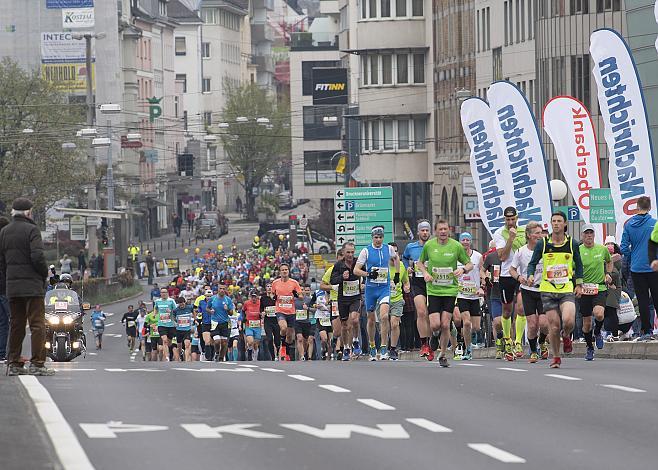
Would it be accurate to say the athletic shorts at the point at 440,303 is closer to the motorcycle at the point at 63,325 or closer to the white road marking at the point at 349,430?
the white road marking at the point at 349,430

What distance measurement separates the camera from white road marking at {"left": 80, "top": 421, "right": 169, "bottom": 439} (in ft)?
46.4

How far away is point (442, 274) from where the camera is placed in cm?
2328

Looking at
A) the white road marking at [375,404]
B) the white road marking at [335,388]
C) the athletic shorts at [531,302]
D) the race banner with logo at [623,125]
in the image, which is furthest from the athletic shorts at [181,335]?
the white road marking at [375,404]

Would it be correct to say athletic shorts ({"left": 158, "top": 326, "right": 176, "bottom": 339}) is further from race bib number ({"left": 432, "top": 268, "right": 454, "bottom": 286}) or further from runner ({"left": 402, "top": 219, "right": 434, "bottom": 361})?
race bib number ({"left": 432, "top": 268, "right": 454, "bottom": 286})

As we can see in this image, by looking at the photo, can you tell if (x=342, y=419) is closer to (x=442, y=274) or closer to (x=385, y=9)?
(x=442, y=274)

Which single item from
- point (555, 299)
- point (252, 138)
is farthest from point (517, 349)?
point (252, 138)

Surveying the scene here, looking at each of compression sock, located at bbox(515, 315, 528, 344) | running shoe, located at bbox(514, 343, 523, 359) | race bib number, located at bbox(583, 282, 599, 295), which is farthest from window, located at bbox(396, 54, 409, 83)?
running shoe, located at bbox(514, 343, 523, 359)

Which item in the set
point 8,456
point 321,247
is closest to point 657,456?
point 8,456

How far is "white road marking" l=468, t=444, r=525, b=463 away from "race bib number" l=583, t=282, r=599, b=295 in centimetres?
1179

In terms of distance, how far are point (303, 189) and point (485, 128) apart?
105022 millimetres

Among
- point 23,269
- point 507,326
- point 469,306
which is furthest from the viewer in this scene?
point 469,306

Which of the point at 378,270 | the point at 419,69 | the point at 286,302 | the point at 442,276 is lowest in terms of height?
the point at 286,302

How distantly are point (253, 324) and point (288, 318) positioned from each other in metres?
4.26

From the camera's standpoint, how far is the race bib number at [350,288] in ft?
94.0
